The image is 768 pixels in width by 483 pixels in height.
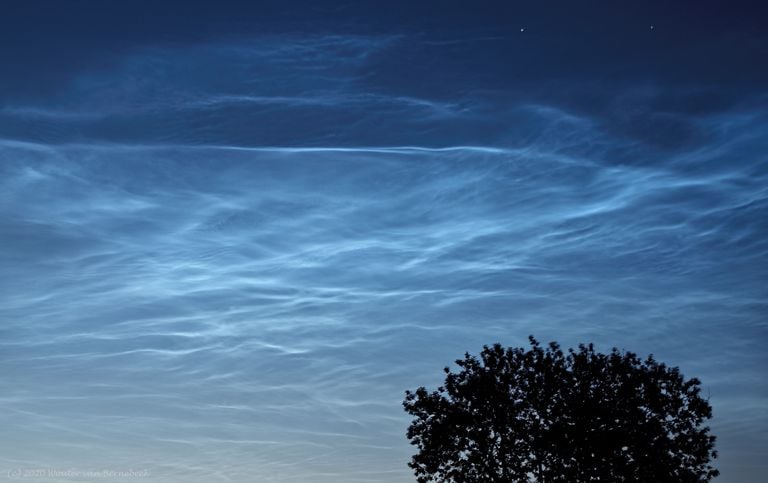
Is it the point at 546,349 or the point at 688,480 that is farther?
the point at 546,349

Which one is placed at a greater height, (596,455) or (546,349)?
(546,349)

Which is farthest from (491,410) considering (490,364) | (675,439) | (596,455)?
(675,439)

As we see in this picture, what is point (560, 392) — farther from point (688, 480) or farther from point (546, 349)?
point (688, 480)

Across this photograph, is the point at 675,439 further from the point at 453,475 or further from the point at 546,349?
the point at 453,475

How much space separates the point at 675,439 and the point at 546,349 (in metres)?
9.03

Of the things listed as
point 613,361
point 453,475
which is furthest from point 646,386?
point 453,475

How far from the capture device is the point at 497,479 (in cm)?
5312

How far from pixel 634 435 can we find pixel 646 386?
318 cm

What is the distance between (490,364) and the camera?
55.7 meters

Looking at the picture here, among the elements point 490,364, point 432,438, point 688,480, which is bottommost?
point 688,480

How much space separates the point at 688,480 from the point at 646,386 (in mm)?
5746

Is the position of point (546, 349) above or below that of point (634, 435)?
above

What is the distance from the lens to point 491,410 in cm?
5428

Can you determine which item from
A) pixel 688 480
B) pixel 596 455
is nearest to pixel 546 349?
pixel 596 455
